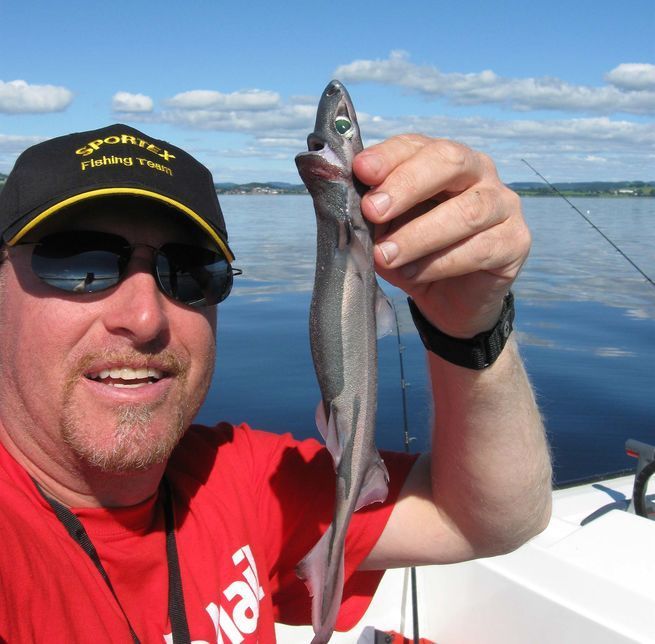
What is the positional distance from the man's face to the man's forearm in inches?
43.2

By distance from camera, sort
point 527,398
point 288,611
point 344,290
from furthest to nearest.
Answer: point 288,611, point 527,398, point 344,290

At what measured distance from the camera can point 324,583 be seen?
222cm

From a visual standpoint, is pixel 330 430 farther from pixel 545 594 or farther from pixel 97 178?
pixel 545 594

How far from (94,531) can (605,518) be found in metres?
2.93

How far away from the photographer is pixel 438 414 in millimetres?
2705

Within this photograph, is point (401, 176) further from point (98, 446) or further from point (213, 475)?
point (213, 475)

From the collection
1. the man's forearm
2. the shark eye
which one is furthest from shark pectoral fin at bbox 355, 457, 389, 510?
the shark eye

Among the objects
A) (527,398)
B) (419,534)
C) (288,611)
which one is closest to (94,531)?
(288,611)

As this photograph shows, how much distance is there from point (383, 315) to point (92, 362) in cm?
120

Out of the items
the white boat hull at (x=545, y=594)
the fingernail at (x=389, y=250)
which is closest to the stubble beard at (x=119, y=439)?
the fingernail at (x=389, y=250)

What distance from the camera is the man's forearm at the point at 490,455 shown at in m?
2.52

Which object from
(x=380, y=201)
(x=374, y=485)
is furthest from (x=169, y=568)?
(x=380, y=201)

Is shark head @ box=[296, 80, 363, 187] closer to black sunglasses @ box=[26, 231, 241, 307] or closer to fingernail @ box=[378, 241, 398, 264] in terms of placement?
fingernail @ box=[378, 241, 398, 264]

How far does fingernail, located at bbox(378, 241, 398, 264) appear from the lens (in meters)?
1.88
